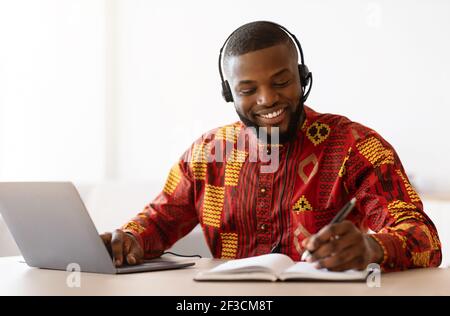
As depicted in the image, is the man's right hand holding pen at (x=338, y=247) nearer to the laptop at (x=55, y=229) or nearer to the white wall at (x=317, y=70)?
the laptop at (x=55, y=229)

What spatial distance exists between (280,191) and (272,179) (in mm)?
38

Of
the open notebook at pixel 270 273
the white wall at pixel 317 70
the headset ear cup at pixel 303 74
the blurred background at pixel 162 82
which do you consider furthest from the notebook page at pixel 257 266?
the white wall at pixel 317 70

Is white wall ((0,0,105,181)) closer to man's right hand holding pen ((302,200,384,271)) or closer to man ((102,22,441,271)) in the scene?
man ((102,22,441,271))

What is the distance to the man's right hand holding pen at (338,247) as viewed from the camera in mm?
1227

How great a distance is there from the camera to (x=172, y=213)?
1.95m

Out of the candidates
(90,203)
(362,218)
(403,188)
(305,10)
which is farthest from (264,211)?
(305,10)

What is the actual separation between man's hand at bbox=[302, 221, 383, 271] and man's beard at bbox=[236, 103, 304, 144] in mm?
572

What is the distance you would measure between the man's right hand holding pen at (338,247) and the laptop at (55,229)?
37 centimetres

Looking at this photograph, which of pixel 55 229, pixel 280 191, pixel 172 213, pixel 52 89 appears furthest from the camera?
pixel 52 89

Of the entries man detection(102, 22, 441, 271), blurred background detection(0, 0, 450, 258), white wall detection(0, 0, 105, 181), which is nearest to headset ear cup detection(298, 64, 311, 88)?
man detection(102, 22, 441, 271)

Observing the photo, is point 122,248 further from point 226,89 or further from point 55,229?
point 226,89

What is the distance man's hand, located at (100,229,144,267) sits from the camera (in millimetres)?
1570

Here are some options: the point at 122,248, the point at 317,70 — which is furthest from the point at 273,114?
the point at 317,70
